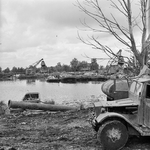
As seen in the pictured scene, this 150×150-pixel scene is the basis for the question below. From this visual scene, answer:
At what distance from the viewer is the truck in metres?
6.41

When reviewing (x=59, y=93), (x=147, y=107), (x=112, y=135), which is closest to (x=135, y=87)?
(x=147, y=107)

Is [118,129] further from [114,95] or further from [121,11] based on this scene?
[121,11]

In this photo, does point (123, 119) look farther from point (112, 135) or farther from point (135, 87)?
point (135, 87)

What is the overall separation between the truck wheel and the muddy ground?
32 centimetres

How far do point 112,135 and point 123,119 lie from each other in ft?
1.65

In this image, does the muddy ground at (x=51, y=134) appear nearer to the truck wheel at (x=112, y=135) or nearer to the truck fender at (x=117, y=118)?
the truck wheel at (x=112, y=135)

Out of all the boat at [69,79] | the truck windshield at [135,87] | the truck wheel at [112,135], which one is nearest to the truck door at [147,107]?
the truck windshield at [135,87]

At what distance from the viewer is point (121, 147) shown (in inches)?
255

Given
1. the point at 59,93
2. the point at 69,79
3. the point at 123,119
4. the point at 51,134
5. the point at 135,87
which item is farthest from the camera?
the point at 69,79

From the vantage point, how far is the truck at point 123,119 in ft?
21.0

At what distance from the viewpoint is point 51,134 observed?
8227 millimetres

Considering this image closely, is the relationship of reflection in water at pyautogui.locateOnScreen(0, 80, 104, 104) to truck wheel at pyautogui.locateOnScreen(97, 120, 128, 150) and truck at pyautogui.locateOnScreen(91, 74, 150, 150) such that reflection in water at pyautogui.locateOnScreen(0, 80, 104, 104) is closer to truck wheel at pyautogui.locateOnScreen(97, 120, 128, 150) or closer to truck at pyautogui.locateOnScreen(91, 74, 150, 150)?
truck at pyautogui.locateOnScreen(91, 74, 150, 150)

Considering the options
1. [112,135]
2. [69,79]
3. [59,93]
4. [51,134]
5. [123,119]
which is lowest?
[59,93]

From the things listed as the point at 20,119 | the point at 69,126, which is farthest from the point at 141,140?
the point at 20,119
